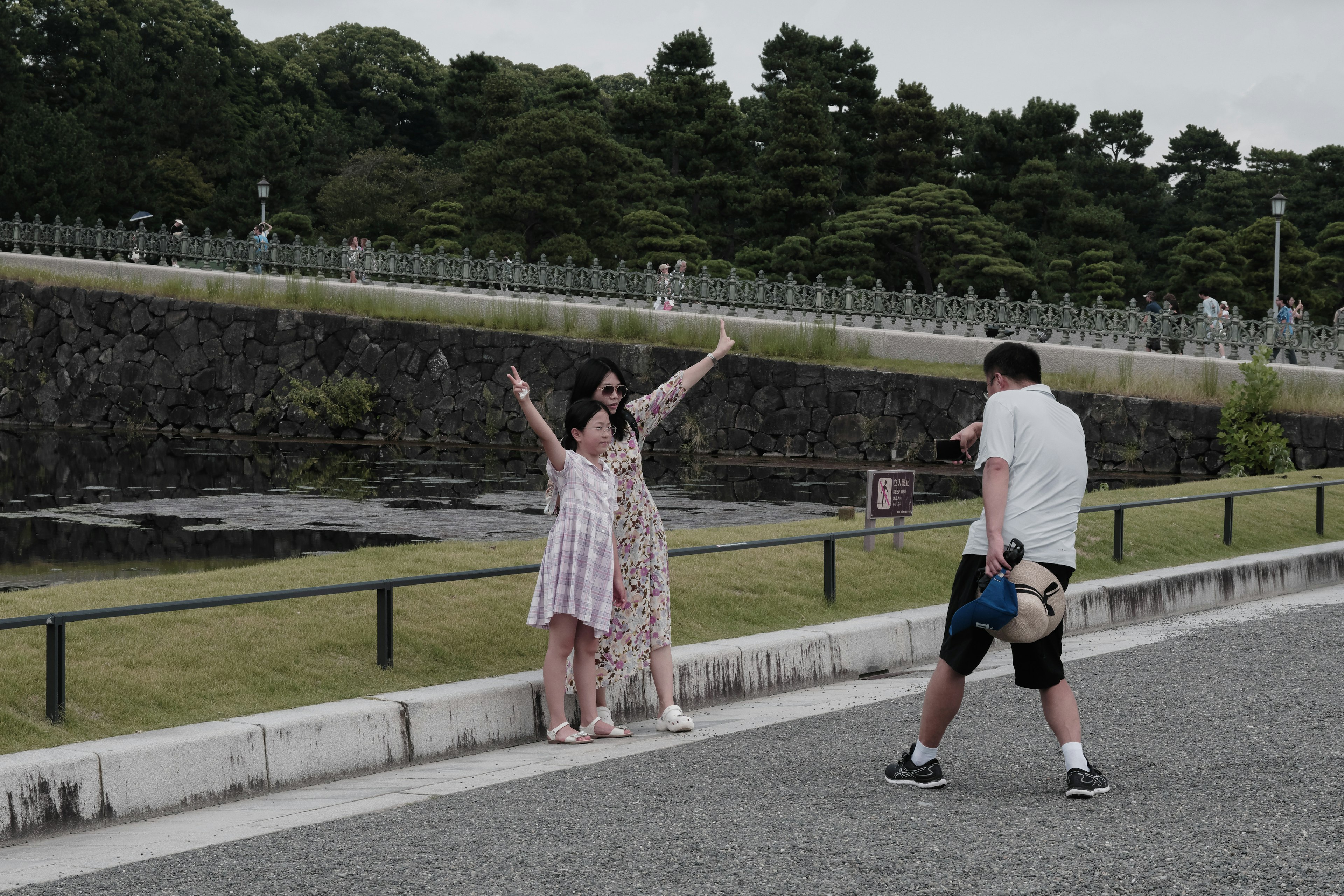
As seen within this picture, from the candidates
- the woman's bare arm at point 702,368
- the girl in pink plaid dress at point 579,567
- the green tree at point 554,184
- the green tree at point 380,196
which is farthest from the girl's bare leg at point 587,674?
the green tree at point 380,196

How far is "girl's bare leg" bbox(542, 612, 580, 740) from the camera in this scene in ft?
20.7

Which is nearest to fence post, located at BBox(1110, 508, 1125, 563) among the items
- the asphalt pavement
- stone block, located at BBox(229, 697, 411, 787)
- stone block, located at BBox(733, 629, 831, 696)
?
stone block, located at BBox(733, 629, 831, 696)

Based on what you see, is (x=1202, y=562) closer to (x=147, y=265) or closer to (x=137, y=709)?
(x=137, y=709)

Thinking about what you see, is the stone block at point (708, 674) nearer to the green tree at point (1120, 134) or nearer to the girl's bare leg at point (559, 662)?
the girl's bare leg at point (559, 662)

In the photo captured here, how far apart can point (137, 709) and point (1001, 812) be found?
3518 mm

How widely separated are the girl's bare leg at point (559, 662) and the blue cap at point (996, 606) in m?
2.02

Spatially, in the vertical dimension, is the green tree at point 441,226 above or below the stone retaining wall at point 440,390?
above

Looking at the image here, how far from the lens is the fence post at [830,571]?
912cm

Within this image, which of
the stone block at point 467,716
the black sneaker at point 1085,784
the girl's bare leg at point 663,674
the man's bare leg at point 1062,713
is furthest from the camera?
the girl's bare leg at point 663,674

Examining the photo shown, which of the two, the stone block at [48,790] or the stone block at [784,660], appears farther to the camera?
the stone block at [784,660]

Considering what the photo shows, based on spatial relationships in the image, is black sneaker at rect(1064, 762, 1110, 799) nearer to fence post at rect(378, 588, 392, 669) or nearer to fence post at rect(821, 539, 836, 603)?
fence post at rect(378, 588, 392, 669)

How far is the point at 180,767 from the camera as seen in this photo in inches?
207

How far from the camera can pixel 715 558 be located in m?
9.96

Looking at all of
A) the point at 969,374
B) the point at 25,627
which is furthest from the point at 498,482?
the point at 25,627
